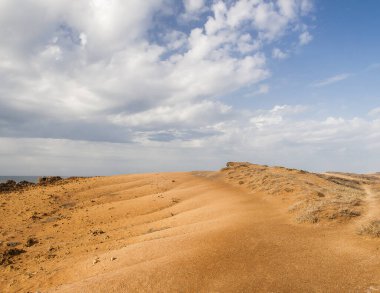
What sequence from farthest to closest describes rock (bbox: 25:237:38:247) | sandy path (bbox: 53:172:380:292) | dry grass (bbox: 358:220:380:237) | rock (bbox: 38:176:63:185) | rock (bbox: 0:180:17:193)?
rock (bbox: 38:176:63:185) → rock (bbox: 0:180:17:193) → rock (bbox: 25:237:38:247) → dry grass (bbox: 358:220:380:237) → sandy path (bbox: 53:172:380:292)

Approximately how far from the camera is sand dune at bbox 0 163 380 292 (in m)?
8.02

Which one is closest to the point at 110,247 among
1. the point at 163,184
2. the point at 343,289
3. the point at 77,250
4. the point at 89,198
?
the point at 77,250

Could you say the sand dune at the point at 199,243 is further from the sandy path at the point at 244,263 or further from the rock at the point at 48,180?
the rock at the point at 48,180

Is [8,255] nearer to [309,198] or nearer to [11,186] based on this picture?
[309,198]

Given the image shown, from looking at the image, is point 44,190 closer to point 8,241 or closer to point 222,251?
point 8,241

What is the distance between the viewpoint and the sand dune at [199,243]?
8.02 meters

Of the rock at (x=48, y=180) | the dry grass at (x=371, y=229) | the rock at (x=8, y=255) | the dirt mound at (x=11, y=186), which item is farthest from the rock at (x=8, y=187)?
the dry grass at (x=371, y=229)

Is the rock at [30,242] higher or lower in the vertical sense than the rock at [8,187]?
lower

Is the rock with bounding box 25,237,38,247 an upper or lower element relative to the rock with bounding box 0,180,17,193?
lower

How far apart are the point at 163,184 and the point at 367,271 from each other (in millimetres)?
21876

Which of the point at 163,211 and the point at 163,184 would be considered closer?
the point at 163,211

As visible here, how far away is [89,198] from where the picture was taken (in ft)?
84.8

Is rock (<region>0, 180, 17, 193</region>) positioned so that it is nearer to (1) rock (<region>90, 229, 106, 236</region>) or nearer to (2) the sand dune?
(2) the sand dune

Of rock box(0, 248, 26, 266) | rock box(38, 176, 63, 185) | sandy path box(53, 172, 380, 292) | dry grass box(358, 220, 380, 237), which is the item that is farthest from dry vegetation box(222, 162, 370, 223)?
rock box(38, 176, 63, 185)
